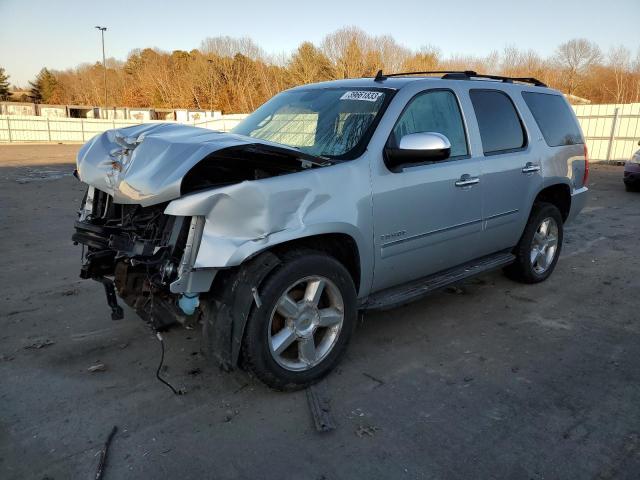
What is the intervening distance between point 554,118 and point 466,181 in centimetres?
193

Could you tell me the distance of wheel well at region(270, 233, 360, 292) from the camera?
306 cm

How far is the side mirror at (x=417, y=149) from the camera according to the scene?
321cm

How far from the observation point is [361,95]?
12.2ft

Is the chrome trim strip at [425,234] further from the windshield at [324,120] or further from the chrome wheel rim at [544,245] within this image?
the chrome wheel rim at [544,245]

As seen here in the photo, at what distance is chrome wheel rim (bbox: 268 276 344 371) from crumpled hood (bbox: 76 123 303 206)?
88cm

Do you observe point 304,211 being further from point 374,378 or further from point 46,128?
point 46,128

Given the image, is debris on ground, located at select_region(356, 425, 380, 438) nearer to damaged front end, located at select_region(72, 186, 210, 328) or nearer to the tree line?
damaged front end, located at select_region(72, 186, 210, 328)

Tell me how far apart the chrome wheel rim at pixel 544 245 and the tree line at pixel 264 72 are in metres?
36.8

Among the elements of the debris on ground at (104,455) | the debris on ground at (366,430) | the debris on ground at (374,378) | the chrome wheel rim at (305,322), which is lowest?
the debris on ground at (104,455)

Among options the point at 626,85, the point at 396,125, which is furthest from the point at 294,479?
the point at 626,85

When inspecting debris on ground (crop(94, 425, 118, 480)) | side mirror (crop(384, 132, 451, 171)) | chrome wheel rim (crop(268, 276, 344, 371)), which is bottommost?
debris on ground (crop(94, 425, 118, 480))

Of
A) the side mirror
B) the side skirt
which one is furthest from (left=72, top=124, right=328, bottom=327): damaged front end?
the side skirt

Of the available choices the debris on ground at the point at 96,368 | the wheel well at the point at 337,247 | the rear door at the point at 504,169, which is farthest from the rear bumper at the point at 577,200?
the debris on ground at the point at 96,368

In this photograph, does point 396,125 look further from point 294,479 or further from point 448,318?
point 294,479
